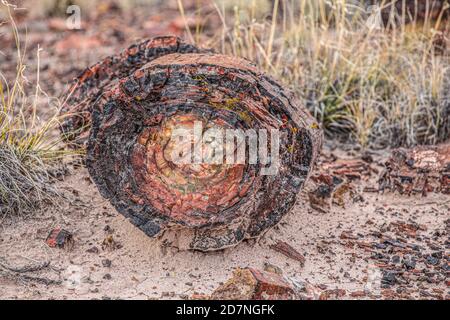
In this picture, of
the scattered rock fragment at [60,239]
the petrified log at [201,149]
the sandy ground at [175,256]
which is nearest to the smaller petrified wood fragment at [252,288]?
the sandy ground at [175,256]

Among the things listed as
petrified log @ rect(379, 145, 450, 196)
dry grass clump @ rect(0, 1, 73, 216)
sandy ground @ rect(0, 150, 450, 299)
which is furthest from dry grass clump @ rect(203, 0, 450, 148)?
dry grass clump @ rect(0, 1, 73, 216)

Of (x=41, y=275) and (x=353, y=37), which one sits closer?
(x=41, y=275)

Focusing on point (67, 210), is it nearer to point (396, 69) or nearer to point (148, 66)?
point (148, 66)

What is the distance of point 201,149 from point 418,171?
5.21ft

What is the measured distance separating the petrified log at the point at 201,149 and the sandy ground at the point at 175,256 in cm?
19

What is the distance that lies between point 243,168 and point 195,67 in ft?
1.61

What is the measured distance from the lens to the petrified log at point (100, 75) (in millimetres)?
3971

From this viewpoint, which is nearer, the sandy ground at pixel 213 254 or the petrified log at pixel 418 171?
the sandy ground at pixel 213 254

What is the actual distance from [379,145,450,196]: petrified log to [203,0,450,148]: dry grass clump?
54 centimetres

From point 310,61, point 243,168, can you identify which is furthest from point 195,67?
point 310,61

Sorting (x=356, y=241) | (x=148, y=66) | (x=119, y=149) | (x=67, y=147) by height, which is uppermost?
(x=148, y=66)

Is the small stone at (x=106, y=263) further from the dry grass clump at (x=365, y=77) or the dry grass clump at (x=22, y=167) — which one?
the dry grass clump at (x=365, y=77)

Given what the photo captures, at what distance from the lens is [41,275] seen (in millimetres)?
3256

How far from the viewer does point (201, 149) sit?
318 centimetres
